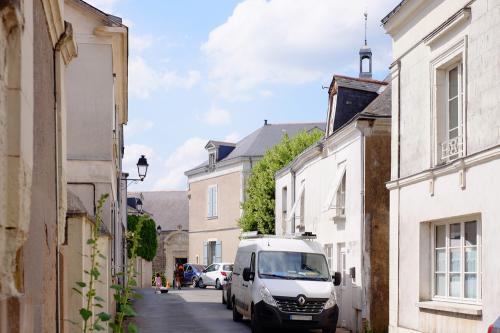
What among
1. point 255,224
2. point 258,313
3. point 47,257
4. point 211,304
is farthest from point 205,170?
point 47,257

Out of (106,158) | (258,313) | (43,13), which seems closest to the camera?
→ (43,13)

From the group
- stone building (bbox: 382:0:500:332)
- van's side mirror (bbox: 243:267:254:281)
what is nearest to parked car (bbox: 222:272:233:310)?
van's side mirror (bbox: 243:267:254:281)

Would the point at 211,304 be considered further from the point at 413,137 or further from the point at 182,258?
the point at 182,258

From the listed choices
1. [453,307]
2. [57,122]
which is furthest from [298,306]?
[57,122]

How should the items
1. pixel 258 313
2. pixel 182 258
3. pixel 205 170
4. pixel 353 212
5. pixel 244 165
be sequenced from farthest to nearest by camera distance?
pixel 182 258 → pixel 205 170 → pixel 244 165 → pixel 353 212 → pixel 258 313

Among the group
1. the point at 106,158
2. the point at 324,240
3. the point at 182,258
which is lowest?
the point at 182,258

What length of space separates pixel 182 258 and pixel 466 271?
46581 millimetres

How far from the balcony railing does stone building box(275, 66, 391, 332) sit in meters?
5.29

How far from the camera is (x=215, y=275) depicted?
4162cm

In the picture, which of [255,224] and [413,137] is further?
[255,224]

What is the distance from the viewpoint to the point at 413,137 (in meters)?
14.9

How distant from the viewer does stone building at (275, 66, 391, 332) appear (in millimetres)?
18906

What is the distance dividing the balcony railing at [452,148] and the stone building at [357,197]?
5.29 metres

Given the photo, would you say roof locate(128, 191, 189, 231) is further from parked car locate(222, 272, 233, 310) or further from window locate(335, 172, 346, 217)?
window locate(335, 172, 346, 217)
